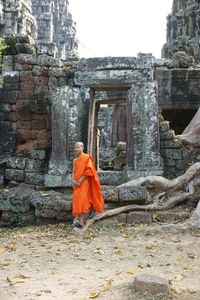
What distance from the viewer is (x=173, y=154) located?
8859 millimetres

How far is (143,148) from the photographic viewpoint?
852 centimetres

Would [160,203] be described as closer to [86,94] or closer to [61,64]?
[86,94]

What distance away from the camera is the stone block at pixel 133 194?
24.3 ft

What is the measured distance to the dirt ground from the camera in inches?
166

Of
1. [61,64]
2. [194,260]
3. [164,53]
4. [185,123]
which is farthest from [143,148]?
[164,53]

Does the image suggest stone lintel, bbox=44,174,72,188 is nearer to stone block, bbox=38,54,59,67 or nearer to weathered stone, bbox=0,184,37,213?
weathered stone, bbox=0,184,37,213

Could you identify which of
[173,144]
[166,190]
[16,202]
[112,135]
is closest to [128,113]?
[173,144]

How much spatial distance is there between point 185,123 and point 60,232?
917 centimetres

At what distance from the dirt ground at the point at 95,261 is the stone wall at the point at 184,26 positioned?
16.1 metres

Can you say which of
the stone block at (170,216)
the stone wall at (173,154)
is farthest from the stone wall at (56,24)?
the stone block at (170,216)

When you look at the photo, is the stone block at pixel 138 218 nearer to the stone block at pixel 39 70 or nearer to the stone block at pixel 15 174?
the stone block at pixel 15 174

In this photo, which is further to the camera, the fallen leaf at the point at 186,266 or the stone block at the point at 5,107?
the stone block at the point at 5,107

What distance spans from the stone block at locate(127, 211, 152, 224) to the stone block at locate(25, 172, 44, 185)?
230 cm

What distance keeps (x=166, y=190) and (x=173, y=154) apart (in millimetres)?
1223
